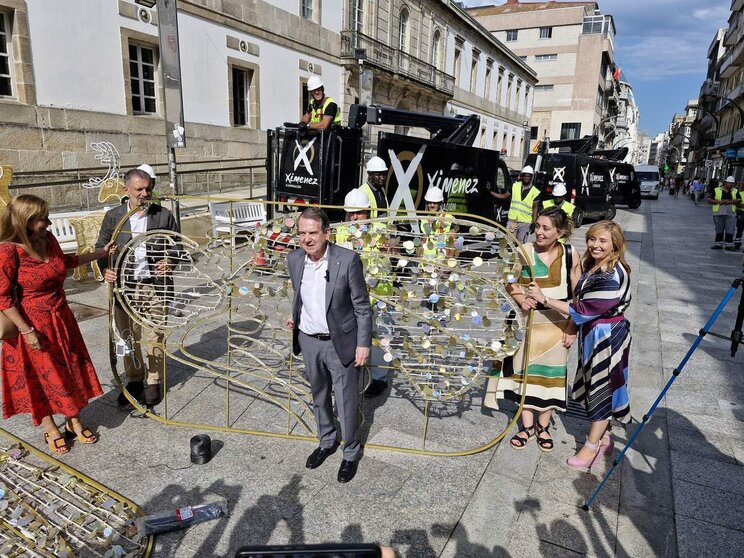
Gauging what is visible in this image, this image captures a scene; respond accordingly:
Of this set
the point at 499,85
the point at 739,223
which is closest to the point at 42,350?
the point at 739,223

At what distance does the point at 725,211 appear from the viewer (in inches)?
493

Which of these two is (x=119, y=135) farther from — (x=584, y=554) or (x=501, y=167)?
(x=584, y=554)

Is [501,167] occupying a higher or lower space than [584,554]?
higher

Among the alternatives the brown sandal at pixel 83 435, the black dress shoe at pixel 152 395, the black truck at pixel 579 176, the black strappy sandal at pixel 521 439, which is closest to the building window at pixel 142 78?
the black dress shoe at pixel 152 395

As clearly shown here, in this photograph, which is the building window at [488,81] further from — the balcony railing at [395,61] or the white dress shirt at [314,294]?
the white dress shirt at [314,294]

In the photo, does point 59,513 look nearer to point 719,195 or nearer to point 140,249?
point 140,249

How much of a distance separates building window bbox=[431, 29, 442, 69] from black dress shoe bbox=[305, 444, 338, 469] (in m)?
29.0

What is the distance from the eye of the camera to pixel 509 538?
2.72 metres

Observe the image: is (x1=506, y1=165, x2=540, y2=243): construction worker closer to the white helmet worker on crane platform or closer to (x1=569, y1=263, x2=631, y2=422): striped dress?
the white helmet worker on crane platform

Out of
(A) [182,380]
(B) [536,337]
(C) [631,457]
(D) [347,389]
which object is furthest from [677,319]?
(A) [182,380]

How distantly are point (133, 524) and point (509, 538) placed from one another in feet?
6.90

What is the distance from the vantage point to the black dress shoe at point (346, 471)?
3166 mm

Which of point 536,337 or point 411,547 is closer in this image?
point 411,547

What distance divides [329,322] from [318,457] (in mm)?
1056
